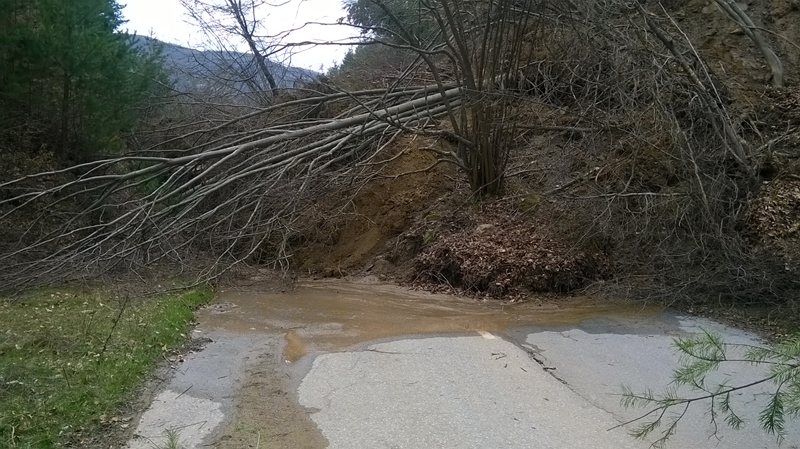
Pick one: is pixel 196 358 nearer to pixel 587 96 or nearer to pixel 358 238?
pixel 358 238

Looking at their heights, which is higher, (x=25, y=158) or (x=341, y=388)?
(x=25, y=158)

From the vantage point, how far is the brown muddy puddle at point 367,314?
24.2 feet

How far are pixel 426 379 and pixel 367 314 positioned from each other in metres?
2.86

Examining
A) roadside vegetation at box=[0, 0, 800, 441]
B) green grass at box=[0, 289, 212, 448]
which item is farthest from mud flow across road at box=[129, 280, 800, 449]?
roadside vegetation at box=[0, 0, 800, 441]

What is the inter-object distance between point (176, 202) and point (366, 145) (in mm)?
3702

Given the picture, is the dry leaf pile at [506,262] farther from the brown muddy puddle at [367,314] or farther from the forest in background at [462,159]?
the brown muddy puddle at [367,314]

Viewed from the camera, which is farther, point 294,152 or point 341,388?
point 294,152

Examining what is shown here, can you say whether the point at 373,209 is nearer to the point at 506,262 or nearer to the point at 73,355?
the point at 506,262

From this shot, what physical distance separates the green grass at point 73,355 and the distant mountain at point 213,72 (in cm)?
762

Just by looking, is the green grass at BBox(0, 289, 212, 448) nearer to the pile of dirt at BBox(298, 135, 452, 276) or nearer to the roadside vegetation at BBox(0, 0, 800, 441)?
the roadside vegetation at BBox(0, 0, 800, 441)

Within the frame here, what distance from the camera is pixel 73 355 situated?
592 centimetres

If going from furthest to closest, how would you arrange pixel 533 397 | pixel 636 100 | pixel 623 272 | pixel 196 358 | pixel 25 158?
pixel 25 158 → pixel 636 100 → pixel 623 272 → pixel 196 358 → pixel 533 397

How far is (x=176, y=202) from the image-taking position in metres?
12.0

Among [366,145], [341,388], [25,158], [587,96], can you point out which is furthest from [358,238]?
[341,388]
